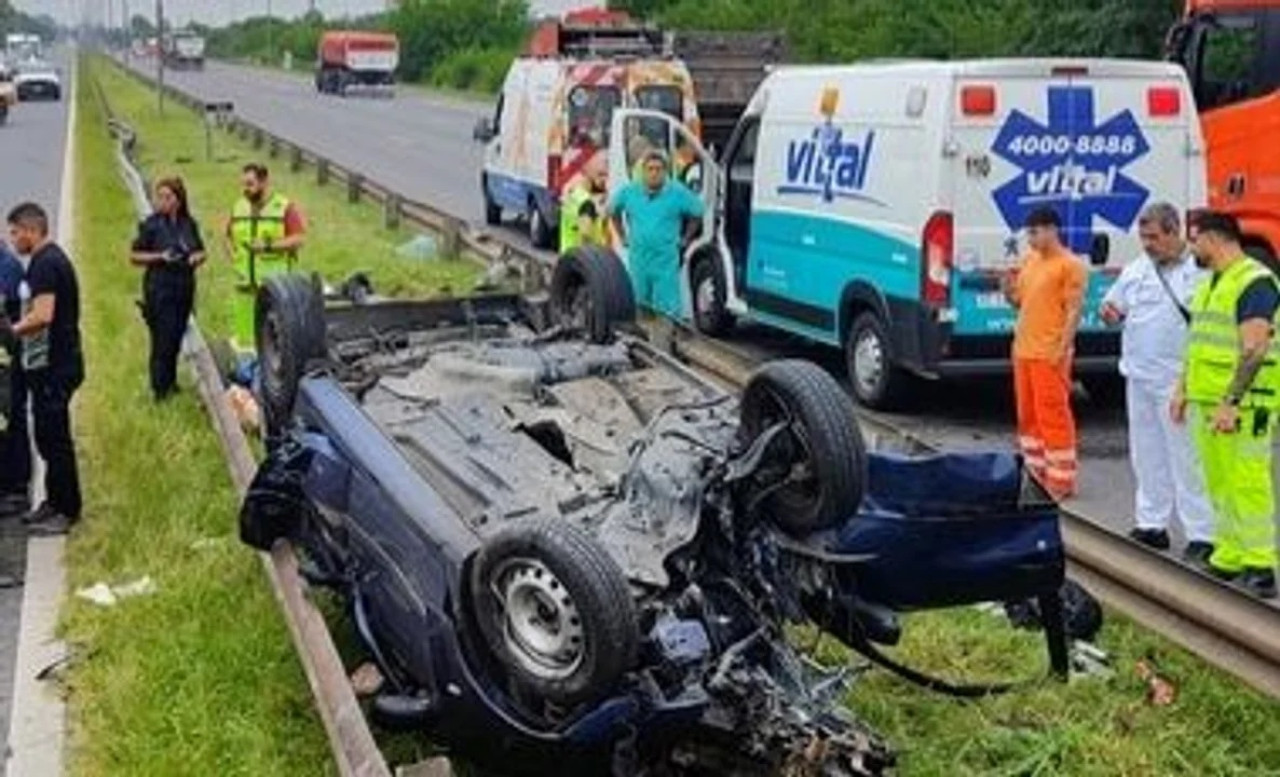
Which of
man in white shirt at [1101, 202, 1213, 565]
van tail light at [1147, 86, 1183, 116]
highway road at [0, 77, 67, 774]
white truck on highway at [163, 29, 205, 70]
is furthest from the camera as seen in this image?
white truck on highway at [163, 29, 205, 70]

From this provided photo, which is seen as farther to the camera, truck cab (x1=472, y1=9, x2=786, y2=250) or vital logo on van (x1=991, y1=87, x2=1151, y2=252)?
truck cab (x1=472, y1=9, x2=786, y2=250)

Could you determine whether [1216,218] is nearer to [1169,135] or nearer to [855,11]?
[1169,135]

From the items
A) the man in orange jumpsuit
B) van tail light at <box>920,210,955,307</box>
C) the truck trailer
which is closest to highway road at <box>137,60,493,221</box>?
the truck trailer

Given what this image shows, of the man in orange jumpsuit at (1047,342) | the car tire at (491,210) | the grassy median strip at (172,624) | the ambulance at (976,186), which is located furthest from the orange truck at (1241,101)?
the car tire at (491,210)

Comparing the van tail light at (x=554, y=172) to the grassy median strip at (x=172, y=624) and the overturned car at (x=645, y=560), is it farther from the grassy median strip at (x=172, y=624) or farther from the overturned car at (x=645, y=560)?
the overturned car at (x=645, y=560)

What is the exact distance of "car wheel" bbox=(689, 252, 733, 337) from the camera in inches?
504

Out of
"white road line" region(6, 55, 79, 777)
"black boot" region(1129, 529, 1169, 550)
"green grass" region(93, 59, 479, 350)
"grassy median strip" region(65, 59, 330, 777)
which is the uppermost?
"green grass" region(93, 59, 479, 350)

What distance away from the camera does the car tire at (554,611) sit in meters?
4.39

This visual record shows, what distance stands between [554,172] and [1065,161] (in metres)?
8.99

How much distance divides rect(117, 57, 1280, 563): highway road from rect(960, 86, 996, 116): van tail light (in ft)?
5.88

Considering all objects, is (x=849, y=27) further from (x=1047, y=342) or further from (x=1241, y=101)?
(x=1047, y=342)

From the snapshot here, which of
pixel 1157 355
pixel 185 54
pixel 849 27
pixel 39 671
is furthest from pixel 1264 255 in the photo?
pixel 185 54

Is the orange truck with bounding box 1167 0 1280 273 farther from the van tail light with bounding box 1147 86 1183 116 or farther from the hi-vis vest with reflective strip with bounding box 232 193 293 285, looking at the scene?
the hi-vis vest with reflective strip with bounding box 232 193 293 285

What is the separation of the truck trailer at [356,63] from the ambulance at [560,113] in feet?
152
